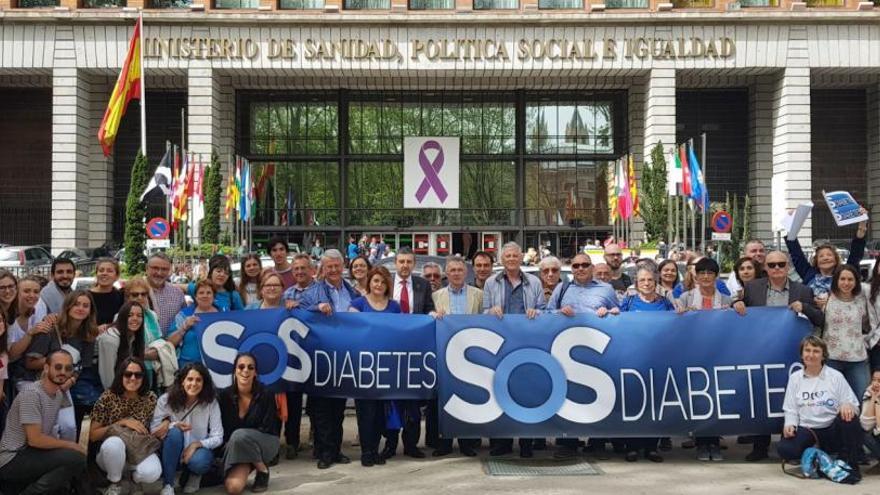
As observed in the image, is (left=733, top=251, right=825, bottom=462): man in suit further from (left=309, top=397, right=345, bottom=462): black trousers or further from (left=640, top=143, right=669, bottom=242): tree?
(left=640, top=143, right=669, bottom=242): tree

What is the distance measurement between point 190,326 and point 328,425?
177 centimetres

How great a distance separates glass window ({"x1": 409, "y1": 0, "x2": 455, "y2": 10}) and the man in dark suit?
30976 mm

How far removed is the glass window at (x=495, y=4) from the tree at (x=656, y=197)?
9686 mm

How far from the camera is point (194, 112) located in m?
36.0

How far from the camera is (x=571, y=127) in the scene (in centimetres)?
4256

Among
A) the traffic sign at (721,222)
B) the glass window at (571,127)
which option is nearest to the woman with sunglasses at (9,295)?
the traffic sign at (721,222)

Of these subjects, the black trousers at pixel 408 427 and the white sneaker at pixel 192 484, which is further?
the black trousers at pixel 408 427

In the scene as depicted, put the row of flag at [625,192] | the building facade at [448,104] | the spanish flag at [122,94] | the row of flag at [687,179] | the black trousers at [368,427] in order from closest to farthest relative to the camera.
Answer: the black trousers at [368,427] → the spanish flag at [122,94] → the row of flag at [687,179] → the row of flag at [625,192] → the building facade at [448,104]

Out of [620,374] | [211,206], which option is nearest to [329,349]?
[620,374]

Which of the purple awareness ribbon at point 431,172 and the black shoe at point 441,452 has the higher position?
the purple awareness ribbon at point 431,172

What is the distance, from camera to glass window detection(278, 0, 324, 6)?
3797 centimetres

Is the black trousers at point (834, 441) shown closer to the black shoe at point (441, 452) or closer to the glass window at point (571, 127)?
the black shoe at point (441, 452)

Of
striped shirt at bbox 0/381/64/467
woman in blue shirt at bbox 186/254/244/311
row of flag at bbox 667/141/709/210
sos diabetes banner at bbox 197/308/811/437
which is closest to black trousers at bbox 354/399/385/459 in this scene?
sos diabetes banner at bbox 197/308/811/437

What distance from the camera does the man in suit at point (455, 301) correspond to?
8758mm
